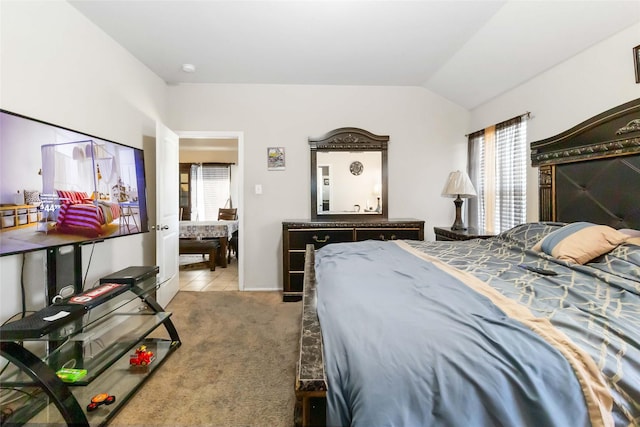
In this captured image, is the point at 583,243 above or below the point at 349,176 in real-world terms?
below

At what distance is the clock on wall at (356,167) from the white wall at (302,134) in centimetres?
39

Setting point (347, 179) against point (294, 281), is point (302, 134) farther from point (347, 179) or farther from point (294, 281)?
point (294, 281)

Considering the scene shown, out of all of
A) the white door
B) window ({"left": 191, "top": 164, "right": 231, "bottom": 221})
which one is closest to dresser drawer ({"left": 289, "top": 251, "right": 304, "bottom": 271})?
the white door

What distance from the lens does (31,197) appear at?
154cm

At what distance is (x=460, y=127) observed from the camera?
3.65m

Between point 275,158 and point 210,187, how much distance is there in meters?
3.98

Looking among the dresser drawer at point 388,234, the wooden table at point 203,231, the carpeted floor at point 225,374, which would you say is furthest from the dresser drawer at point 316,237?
the wooden table at point 203,231

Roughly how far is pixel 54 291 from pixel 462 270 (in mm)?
2332

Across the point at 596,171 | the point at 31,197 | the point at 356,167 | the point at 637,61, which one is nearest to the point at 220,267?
the point at 356,167

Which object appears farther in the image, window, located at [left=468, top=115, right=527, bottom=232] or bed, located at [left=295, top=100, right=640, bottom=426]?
window, located at [left=468, top=115, right=527, bottom=232]

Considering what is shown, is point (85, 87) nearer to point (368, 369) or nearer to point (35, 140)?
point (35, 140)

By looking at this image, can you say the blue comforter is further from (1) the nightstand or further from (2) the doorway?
(2) the doorway

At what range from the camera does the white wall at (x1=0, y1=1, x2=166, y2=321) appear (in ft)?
5.31

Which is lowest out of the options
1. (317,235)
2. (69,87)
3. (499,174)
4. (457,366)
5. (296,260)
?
(296,260)
